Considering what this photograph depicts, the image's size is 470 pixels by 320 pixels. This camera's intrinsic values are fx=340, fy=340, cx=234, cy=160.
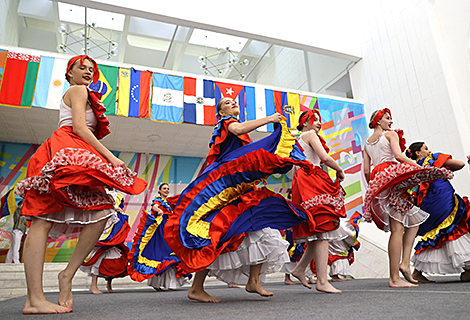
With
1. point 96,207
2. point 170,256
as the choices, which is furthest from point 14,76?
point 96,207

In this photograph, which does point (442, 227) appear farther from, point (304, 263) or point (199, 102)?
point (199, 102)

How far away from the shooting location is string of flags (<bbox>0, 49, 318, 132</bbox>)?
20.8ft

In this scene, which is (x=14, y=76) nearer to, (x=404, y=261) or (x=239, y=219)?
Result: (x=239, y=219)

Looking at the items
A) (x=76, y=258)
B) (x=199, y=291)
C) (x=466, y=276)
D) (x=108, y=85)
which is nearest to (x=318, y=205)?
(x=199, y=291)

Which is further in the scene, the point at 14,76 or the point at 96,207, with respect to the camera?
the point at 14,76

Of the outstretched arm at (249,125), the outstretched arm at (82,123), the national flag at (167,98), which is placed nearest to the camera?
the outstretched arm at (82,123)

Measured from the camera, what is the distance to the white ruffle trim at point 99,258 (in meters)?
3.63

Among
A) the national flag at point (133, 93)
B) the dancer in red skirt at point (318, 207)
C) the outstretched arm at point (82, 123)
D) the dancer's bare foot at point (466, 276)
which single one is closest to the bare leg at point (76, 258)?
the outstretched arm at point (82, 123)

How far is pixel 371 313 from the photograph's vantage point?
1075 mm

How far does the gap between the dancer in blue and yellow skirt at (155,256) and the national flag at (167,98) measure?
12.6 ft

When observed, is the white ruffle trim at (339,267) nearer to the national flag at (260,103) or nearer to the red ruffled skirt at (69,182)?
the red ruffled skirt at (69,182)

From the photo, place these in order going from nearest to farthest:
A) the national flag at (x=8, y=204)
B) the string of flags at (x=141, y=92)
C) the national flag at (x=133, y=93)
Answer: the string of flags at (x=141, y=92)
the national flag at (x=133, y=93)
the national flag at (x=8, y=204)

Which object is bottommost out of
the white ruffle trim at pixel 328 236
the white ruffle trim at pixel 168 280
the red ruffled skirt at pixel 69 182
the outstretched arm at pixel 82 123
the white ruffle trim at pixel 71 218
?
the white ruffle trim at pixel 168 280

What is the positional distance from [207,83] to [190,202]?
633 centimetres
